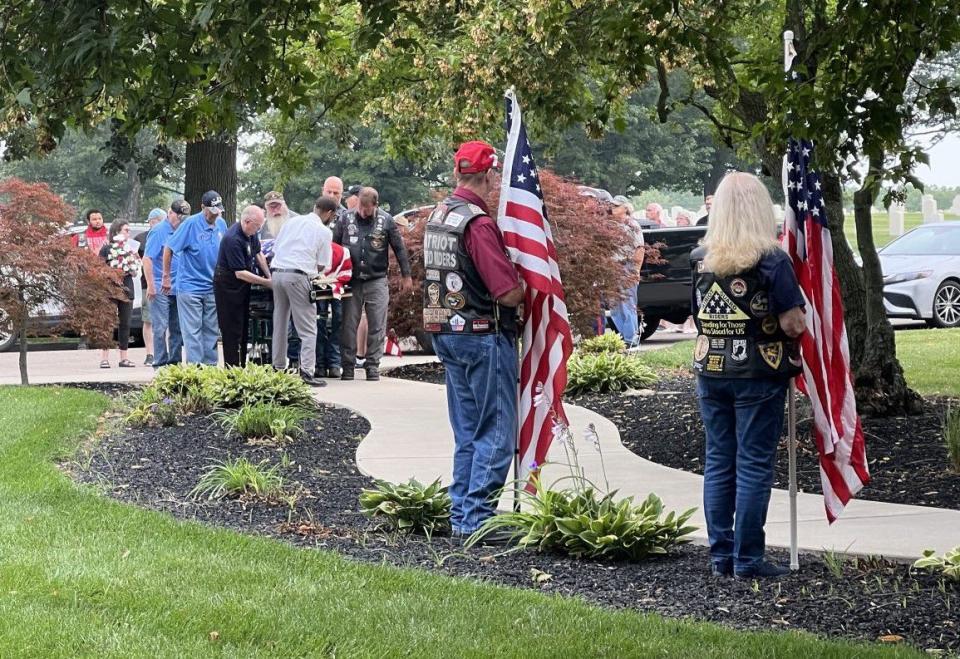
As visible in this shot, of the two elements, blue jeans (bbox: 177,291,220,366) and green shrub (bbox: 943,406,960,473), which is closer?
green shrub (bbox: 943,406,960,473)

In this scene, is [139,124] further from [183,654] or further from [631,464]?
[631,464]

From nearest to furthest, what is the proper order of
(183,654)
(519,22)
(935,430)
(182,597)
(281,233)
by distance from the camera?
1. (183,654)
2. (182,597)
3. (935,430)
4. (519,22)
5. (281,233)

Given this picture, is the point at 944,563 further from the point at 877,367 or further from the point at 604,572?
the point at 877,367

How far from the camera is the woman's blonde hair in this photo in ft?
21.0

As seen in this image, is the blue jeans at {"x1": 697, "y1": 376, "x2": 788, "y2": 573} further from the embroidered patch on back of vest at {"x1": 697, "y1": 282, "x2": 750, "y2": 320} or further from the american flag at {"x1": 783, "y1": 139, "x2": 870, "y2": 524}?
the american flag at {"x1": 783, "y1": 139, "x2": 870, "y2": 524}

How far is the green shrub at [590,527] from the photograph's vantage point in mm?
7086

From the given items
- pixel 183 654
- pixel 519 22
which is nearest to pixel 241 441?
pixel 519 22

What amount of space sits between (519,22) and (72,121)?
5.71 m

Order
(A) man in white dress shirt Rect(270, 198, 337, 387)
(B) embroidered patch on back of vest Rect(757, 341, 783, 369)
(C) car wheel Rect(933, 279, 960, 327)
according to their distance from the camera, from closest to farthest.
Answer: (B) embroidered patch on back of vest Rect(757, 341, 783, 369), (A) man in white dress shirt Rect(270, 198, 337, 387), (C) car wheel Rect(933, 279, 960, 327)

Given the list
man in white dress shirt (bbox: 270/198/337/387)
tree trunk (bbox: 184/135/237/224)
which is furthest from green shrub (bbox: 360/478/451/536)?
tree trunk (bbox: 184/135/237/224)

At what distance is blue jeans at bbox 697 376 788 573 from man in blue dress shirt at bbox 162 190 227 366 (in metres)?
9.26

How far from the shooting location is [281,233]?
48.7 ft

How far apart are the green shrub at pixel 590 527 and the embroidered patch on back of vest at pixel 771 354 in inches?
42.7

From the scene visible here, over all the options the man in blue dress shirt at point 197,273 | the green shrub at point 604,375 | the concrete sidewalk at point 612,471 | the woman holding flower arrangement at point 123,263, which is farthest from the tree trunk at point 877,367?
the woman holding flower arrangement at point 123,263
